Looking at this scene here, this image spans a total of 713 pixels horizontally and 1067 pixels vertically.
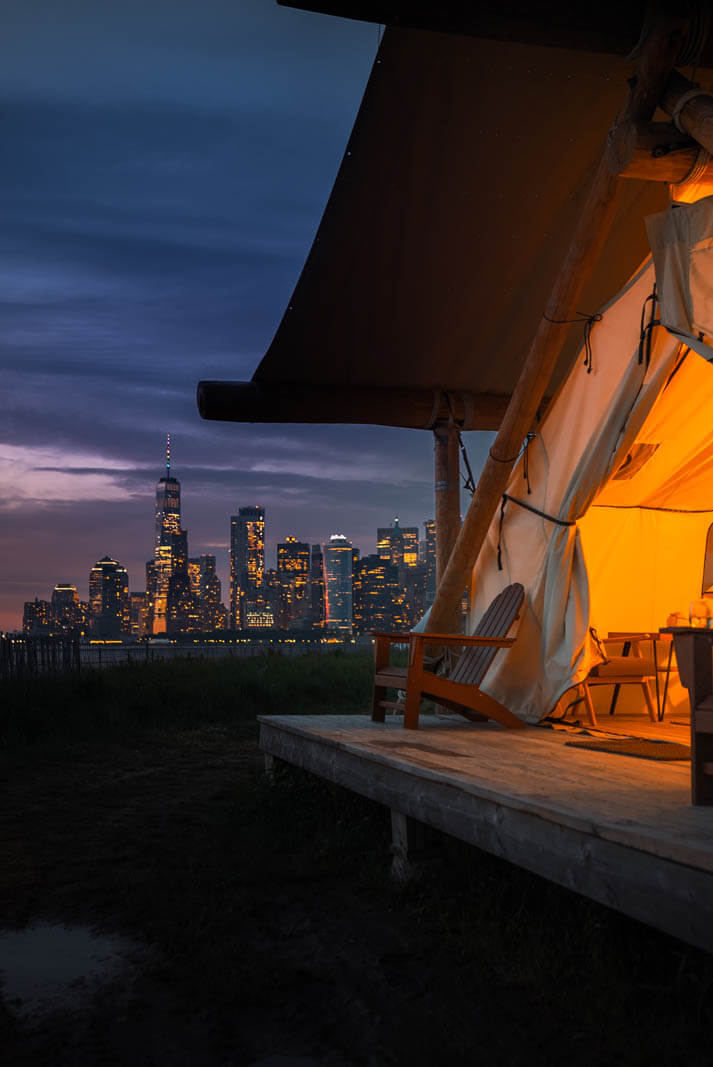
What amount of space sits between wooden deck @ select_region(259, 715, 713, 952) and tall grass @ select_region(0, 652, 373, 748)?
11.0 ft

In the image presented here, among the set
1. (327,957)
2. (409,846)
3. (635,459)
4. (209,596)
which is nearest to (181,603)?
(209,596)

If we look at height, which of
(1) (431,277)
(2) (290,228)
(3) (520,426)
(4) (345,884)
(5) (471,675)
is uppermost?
(2) (290,228)

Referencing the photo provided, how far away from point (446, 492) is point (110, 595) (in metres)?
86.7

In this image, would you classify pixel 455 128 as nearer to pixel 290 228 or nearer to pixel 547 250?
pixel 547 250

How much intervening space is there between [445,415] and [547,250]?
156cm

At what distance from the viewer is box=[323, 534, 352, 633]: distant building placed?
106 metres

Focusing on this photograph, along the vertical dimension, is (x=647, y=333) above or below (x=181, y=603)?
below

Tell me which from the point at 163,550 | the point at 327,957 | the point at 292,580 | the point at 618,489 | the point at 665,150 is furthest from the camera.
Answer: the point at 163,550

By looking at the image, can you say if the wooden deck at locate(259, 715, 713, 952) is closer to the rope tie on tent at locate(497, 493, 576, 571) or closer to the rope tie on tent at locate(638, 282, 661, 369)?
the rope tie on tent at locate(497, 493, 576, 571)

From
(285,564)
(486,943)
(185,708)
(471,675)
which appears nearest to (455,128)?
(471,675)

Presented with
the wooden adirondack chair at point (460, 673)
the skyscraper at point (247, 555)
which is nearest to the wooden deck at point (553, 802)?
the wooden adirondack chair at point (460, 673)

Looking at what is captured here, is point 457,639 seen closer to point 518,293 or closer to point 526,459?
point 526,459

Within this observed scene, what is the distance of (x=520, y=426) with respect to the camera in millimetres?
5320

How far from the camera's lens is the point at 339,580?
375 ft
